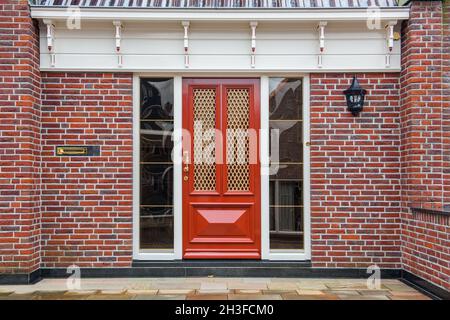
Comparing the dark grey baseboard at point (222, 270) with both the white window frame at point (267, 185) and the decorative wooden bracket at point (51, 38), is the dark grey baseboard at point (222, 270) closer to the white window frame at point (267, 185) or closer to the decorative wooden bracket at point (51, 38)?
the white window frame at point (267, 185)

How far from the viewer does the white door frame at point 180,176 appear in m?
6.17

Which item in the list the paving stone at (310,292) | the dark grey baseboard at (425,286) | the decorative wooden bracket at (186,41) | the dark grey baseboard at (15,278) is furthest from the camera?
the decorative wooden bracket at (186,41)

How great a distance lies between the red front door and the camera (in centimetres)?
620

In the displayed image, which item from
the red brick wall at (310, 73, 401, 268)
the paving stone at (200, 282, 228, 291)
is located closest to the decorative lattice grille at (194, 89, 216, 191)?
the paving stone at (200, 282, 228, 291)

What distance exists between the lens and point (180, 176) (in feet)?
20.4

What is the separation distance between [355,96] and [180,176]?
263 cm

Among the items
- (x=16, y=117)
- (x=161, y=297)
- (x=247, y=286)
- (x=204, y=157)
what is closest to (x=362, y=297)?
(x=247, y=286)

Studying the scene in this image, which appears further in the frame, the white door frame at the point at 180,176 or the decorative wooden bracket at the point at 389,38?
the white door frame at the point at 180,176

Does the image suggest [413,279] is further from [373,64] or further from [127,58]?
[127,58]

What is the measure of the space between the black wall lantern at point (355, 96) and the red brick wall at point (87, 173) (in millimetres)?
2992

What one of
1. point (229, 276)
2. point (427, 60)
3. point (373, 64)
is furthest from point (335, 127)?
point (229, 276)

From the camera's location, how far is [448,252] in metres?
4.96

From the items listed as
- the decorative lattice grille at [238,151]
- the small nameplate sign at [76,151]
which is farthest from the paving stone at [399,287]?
the small nameplate sign at [76,151]

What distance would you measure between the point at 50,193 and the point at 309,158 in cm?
358
